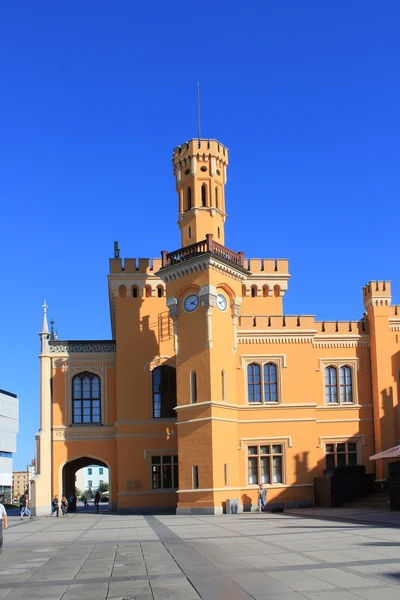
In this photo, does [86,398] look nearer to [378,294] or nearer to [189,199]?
[189,199]

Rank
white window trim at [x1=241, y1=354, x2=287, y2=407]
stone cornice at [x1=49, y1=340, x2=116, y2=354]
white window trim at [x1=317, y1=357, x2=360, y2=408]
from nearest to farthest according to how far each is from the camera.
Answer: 1. white window trim at [x1=241, y1=354, x2=287, y2=407]
2. white window trim at [x1=317, y1=357, x2=360, y2=408]
3. stone cornice at [x1=49, y1=340, x2=116, y2=354]

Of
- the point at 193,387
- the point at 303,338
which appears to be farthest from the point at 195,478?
the point at 303,338

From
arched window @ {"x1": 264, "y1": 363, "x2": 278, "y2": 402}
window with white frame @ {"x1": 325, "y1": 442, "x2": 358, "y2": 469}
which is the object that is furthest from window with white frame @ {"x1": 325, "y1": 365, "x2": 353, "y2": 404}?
arched window @ {"x1": 264, "y1": 363, "x2": 278, "y2": 402}

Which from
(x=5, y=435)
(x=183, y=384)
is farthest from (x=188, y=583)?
(x=5, y=435)

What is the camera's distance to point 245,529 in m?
23.2

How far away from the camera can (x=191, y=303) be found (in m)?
35.2

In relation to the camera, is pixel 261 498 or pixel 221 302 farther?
pixel 221 302

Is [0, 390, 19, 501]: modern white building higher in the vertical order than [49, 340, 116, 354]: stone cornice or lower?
lower

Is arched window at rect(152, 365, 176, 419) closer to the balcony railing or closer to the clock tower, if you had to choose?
the clock tower

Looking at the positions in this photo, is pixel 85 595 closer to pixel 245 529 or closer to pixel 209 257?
pixel 245 529

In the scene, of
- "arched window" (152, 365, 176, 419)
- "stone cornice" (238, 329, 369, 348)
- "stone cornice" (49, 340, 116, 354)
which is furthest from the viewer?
"stone cornice" (49, 340, 116, 354)

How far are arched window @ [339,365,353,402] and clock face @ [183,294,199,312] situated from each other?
29.7 ft

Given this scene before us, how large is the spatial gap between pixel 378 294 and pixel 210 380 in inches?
437

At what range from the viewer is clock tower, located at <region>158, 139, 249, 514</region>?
33.0 meters
